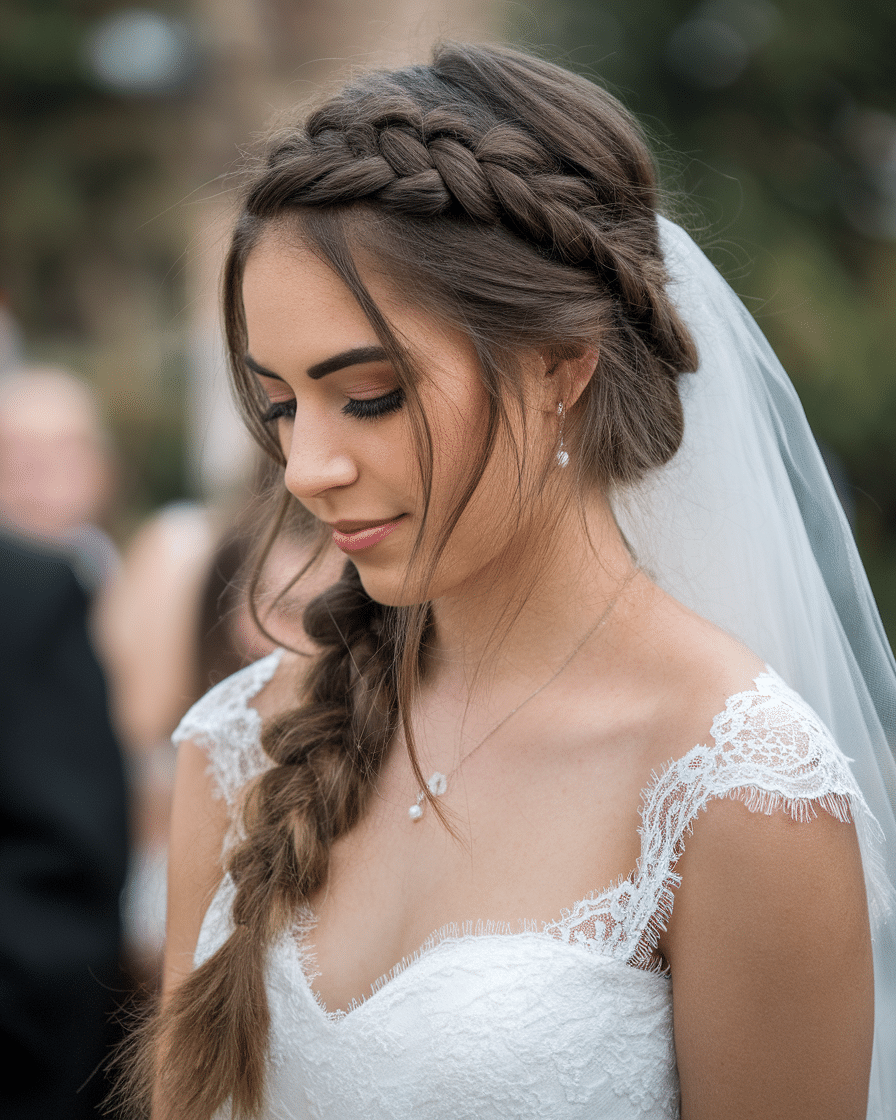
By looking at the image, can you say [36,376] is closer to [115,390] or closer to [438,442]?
[438,442]

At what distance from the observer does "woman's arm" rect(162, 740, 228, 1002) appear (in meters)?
1.92

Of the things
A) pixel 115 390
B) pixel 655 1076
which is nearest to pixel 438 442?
pixel 655 1076

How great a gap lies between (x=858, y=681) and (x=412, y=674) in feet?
2.52

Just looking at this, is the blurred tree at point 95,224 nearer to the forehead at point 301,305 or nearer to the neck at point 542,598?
the neck at point 542,598

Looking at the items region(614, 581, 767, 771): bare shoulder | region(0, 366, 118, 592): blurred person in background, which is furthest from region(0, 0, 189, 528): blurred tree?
region(614, 581, 767, 771): bare shoulder

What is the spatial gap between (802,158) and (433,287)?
5.70 m

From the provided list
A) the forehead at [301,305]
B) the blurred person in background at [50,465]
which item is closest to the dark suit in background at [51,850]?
the forehead at [301,305]

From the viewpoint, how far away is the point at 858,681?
6.00 feet

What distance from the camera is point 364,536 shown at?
1.57 metres

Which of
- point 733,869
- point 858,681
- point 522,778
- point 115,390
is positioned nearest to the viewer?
point 733,869

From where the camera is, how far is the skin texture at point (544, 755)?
4.62ft

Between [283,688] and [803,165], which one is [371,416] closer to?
[283,688]

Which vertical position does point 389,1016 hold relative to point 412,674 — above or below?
below

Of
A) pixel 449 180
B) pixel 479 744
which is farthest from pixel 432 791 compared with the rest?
pixel 449 180
